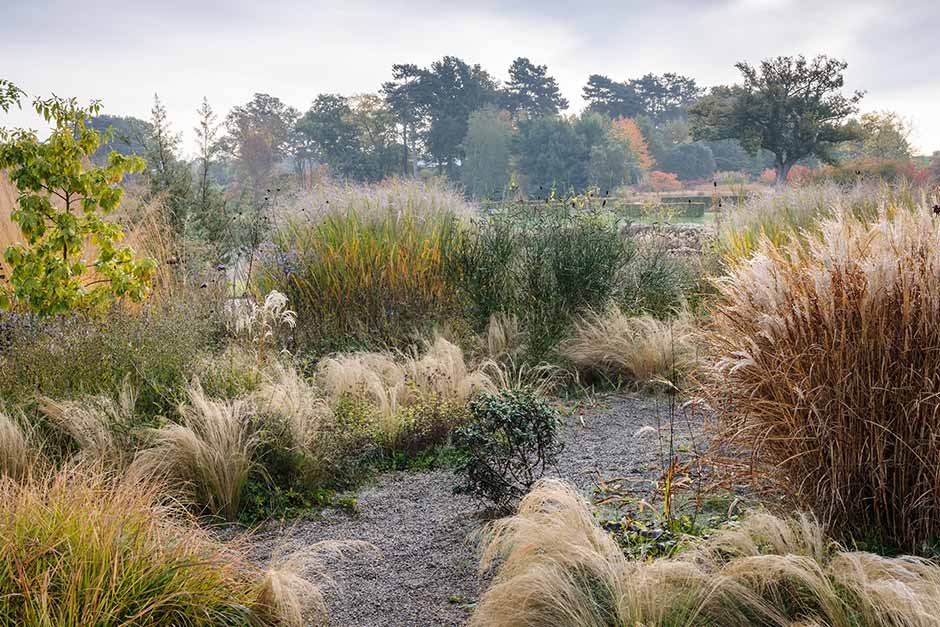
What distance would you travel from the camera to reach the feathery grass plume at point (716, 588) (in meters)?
1.91

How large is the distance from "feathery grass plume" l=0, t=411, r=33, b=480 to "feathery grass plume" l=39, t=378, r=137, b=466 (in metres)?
0.20

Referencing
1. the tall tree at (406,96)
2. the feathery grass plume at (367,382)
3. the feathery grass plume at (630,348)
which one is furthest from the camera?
the tall tree at (406,96)

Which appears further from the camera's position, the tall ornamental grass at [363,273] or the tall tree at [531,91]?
the tall tree at [531,91]

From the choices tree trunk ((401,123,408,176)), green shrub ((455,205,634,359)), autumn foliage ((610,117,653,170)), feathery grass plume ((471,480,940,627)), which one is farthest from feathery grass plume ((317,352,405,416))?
autumn foliage ((610,117,653,170))

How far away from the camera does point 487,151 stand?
1264 inches

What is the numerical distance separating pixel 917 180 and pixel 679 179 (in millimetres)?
15457

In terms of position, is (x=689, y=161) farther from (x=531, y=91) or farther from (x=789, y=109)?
(x=789, y=109)

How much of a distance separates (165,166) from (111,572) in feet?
33.1

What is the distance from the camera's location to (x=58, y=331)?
4.38m

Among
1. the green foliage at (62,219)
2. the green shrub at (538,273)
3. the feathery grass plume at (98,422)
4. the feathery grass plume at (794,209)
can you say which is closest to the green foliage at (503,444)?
the feathery grass plume at (98,422)

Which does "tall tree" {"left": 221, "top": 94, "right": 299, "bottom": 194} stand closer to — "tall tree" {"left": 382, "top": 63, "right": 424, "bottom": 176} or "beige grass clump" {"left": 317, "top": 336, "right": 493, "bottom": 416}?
"tall tree" {"left": 382, "top": 63, "right": 424, "bottom": 176}

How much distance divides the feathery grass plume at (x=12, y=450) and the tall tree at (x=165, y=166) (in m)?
6.86

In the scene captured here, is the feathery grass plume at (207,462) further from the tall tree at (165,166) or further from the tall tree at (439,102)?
the tall tree at (439,102)

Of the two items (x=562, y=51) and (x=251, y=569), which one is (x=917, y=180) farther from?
(x=251, y=569)
